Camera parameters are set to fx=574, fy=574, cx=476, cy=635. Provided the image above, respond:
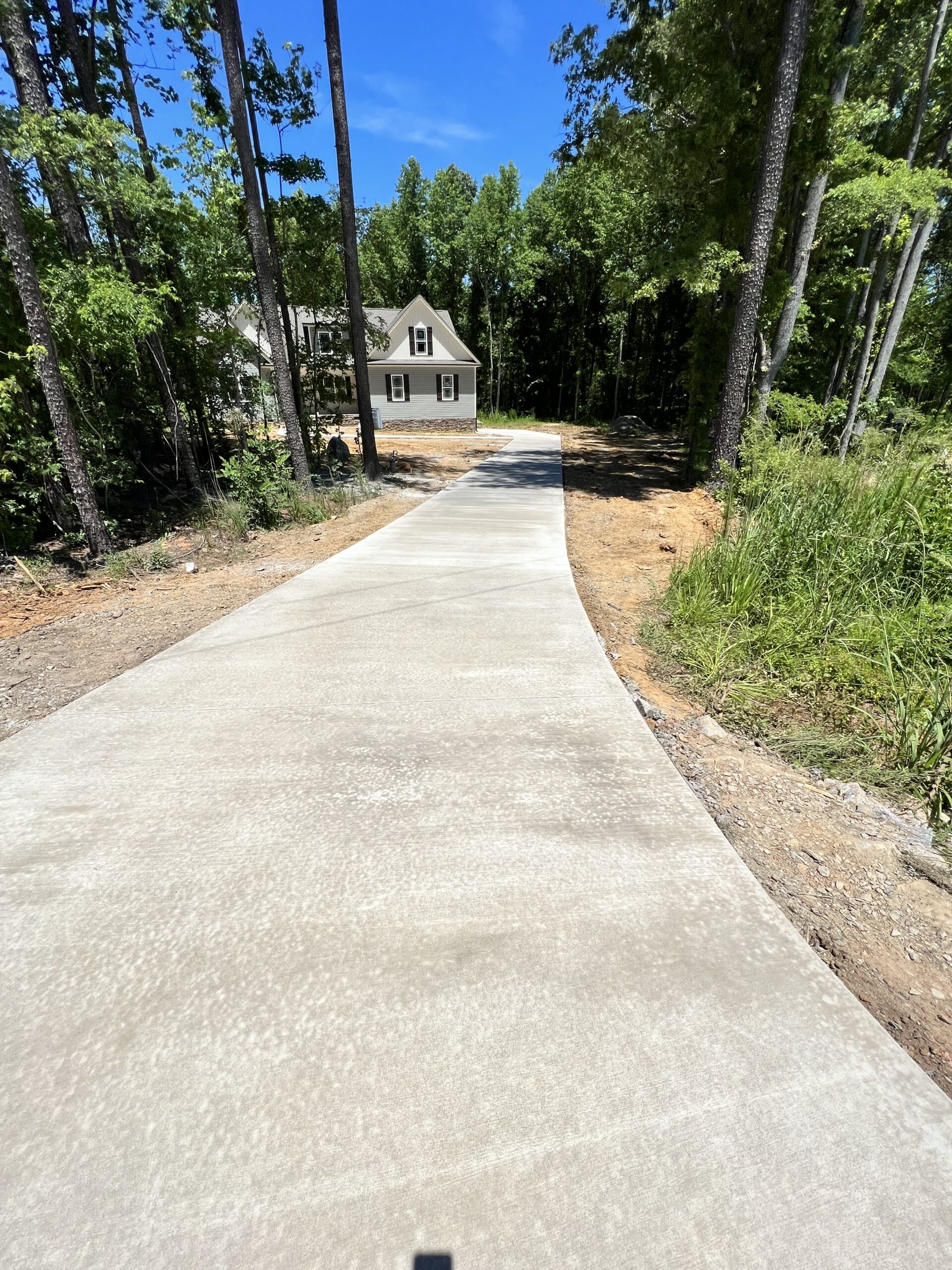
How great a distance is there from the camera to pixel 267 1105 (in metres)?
1.27

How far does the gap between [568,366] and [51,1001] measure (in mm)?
37752

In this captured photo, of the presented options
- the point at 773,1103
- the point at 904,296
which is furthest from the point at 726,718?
the point at 904,296

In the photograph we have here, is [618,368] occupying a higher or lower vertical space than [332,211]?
lower

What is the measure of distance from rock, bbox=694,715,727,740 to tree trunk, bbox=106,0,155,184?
36.8ft

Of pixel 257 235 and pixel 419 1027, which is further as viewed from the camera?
pixel 257 235

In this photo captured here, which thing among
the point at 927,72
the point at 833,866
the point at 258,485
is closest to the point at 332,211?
the point at 258,485

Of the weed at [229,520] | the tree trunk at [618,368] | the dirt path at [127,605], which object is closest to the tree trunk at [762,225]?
the dirt path at [127,605]

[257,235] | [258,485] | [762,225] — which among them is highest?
[762,225]

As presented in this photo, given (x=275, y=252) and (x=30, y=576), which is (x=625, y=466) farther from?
(x=30, y=576)

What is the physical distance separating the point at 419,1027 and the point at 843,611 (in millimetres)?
4044

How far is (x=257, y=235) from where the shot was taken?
8.68 meters

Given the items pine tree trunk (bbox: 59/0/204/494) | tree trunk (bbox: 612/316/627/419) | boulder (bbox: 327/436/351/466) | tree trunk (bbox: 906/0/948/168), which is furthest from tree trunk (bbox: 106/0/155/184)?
tree trunk (bbox: 612/316/627/419)

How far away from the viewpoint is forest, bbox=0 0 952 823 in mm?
4277

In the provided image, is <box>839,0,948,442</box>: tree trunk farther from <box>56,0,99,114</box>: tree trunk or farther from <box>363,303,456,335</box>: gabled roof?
<box>363,303,456,335</box>: gabled roof
